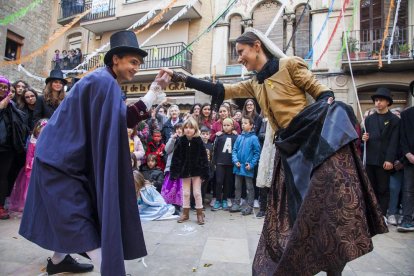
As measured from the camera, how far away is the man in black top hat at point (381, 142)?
17.6 feet

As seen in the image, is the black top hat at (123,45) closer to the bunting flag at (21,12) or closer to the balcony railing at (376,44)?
the bunting flag at (21,12)

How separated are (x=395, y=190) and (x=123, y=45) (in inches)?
201

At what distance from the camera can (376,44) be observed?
1232 centimetres

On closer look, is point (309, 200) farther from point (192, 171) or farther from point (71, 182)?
point (192, 171)

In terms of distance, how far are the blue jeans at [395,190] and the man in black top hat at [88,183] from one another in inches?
192

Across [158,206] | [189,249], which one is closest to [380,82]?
[158,206]

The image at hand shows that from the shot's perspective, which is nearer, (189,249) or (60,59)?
(189,249)

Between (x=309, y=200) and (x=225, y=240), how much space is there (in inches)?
86.7

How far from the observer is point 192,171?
5.31m

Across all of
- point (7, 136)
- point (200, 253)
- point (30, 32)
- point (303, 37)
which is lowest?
point (200, 253)

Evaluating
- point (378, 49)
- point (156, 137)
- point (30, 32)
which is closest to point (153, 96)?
point (156, 137)

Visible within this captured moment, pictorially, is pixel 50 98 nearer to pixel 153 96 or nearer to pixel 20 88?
pixel 20 88

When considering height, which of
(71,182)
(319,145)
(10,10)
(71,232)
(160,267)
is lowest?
(160,267)

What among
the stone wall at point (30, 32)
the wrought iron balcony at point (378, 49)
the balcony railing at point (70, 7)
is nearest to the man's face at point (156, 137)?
the wrought iron balcony at point (378, 49)
